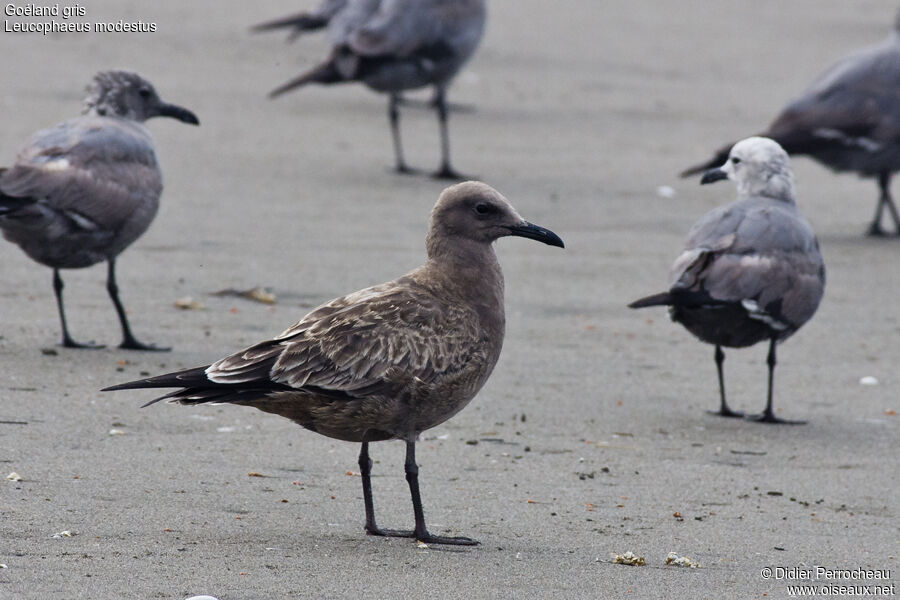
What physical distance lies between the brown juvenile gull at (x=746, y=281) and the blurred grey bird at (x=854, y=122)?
3620 millimetres

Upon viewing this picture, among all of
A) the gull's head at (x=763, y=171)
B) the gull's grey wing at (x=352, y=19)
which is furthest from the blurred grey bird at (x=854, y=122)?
the gull's grey wing at (x=352, y=19)

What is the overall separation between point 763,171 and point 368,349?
11.7ft

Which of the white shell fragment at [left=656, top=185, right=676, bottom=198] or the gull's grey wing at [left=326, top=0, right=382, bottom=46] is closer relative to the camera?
the white shell fragment at [left=656, top=185, right=676, bottom=198]

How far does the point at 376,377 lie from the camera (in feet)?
15.9

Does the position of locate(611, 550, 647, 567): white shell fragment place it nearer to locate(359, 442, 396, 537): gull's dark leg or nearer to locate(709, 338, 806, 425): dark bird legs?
locate(359, 442, 396, 537): gull's dark leg

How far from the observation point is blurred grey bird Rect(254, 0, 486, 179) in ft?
40.1

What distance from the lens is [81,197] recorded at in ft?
23.5

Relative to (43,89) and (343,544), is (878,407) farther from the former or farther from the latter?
(43,89)

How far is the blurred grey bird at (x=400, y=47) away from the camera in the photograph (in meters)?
12.2

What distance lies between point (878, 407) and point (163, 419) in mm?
Result: 3604

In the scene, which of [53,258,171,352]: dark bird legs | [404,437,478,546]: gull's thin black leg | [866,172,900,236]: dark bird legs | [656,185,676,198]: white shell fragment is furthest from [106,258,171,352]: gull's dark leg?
[866,172,900,236]: dark bird legs

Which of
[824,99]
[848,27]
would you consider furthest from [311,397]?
[848,27]

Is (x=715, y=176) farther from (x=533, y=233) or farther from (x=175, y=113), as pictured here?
(x=175, y=113)

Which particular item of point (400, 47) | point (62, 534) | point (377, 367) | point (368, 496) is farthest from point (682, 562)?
point (400, 47)
